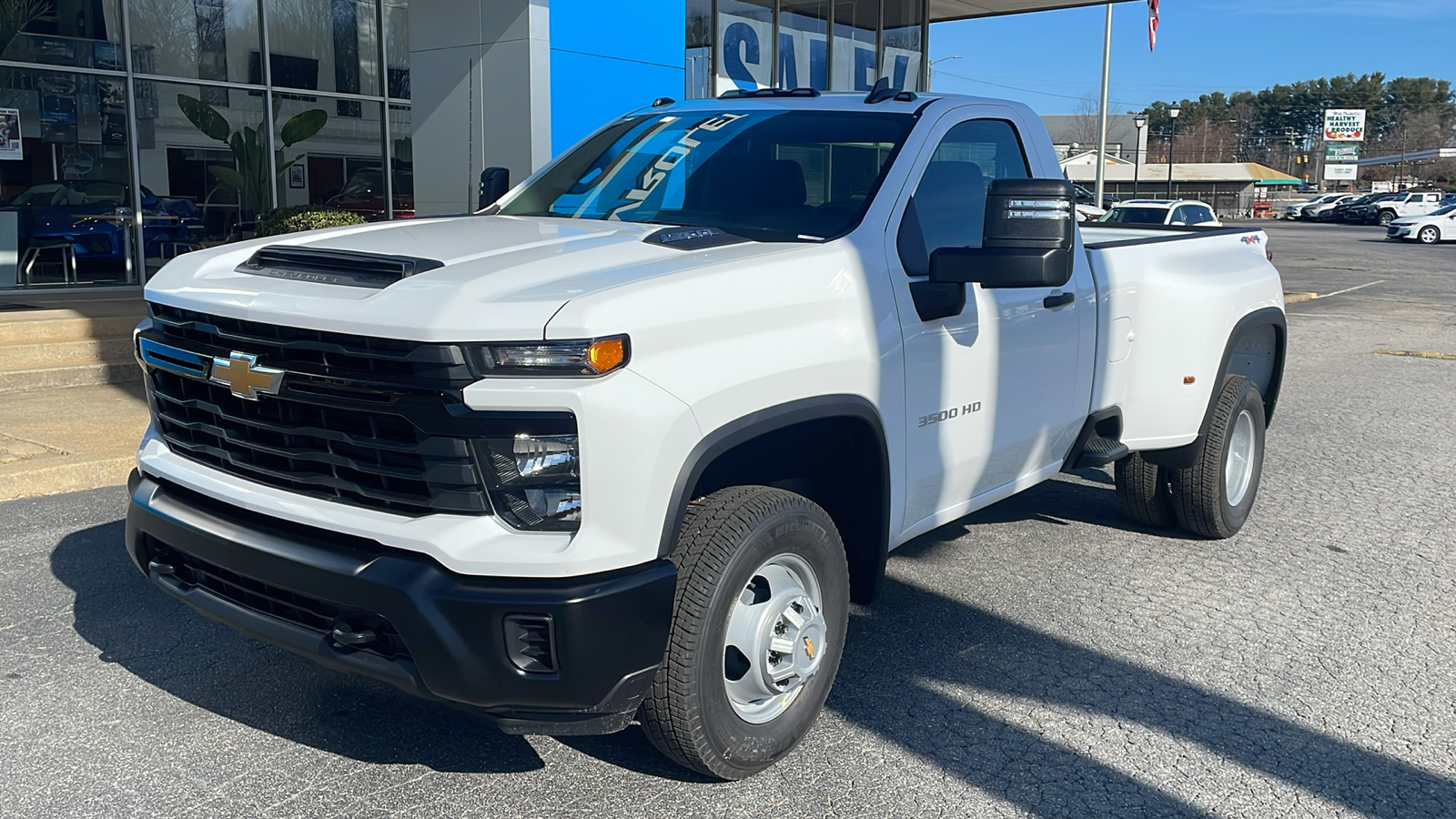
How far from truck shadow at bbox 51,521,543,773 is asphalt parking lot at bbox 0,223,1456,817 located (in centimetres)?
1

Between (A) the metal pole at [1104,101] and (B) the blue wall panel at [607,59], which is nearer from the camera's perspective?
(B) the blue wall panel at [607,59]

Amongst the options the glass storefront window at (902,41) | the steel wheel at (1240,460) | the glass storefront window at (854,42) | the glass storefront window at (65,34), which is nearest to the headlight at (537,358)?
the steel wheel at (1240,460)

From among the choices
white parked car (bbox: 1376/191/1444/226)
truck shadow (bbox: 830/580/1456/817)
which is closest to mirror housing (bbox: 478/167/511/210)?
truck shadow (bbox: 830/580/1456/817)

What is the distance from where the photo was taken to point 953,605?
4.82 m

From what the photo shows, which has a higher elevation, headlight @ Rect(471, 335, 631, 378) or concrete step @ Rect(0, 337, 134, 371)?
headlight @ Rect(471, 335, 631, 378)

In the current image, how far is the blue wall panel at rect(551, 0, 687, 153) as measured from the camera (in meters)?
11.2

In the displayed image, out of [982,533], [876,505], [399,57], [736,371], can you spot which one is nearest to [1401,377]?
[982,533]

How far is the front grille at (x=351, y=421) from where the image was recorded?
8.90 ft

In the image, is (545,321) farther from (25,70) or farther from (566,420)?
→ (25,70)

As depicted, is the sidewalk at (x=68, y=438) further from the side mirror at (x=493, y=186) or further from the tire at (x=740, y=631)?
the tire at (x=740, y=631)

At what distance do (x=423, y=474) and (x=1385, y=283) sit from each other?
27.1 m

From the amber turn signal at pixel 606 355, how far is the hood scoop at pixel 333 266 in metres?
0.59

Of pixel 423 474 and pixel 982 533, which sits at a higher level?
pixel 423 474

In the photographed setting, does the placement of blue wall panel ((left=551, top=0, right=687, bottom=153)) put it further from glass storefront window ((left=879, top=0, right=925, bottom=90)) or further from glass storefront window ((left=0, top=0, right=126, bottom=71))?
glass storefront window ((left=879, top=0, right=925, bottom=90))
